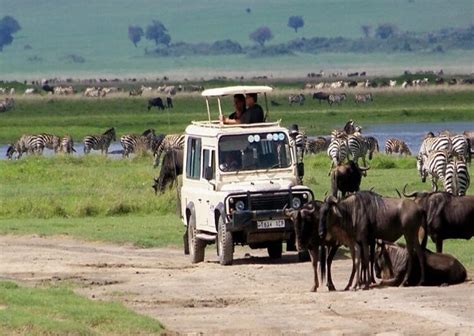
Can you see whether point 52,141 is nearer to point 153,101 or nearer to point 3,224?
point 3,224

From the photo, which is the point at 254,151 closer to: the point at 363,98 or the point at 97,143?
the point at 97,143

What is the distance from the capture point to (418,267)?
1563 cm

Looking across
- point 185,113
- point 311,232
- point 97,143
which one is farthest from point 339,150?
A: point 185,113

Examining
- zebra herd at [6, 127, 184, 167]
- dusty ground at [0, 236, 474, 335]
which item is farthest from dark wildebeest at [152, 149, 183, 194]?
zebra herd at [6, 127, 184, 167]

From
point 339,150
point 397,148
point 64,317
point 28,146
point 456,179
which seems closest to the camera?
point 64,317

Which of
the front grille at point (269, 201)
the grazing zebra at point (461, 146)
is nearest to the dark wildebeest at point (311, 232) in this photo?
the front grille at point (269, 201)

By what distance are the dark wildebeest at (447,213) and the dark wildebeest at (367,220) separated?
4.27 ft

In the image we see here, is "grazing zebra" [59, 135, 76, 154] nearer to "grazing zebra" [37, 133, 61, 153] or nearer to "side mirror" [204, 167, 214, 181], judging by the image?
"grazing zebra" [37, 133, 61, 153]

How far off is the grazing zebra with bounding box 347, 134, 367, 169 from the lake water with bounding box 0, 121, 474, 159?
420 inches

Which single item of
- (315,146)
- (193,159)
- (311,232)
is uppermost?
(193,159)

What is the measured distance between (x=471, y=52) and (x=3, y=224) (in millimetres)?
159573

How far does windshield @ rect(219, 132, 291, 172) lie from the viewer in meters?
18.9

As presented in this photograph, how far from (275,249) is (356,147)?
17.5m

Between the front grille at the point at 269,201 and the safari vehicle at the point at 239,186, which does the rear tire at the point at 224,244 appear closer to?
the safari vehicle at the point at 239,186
